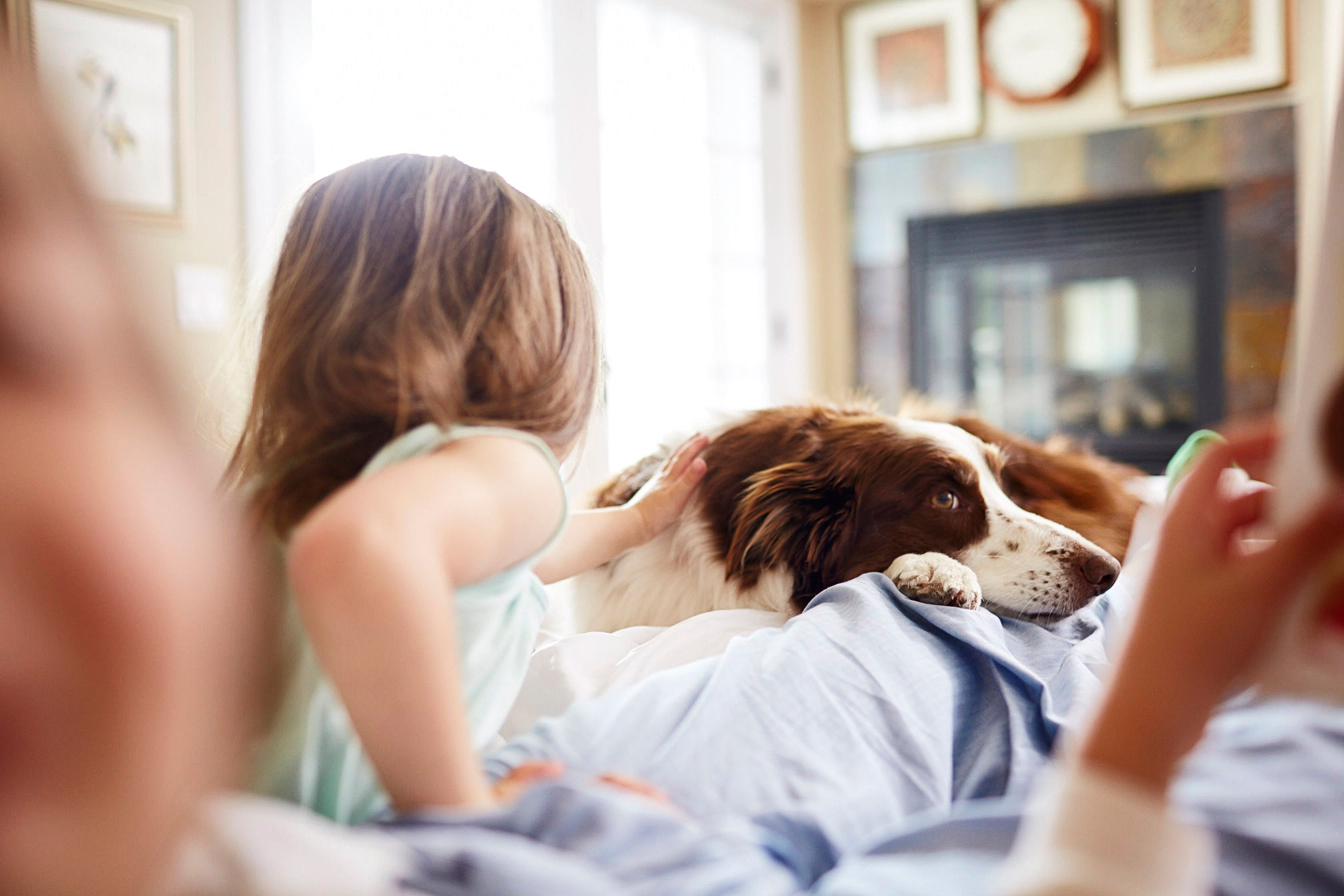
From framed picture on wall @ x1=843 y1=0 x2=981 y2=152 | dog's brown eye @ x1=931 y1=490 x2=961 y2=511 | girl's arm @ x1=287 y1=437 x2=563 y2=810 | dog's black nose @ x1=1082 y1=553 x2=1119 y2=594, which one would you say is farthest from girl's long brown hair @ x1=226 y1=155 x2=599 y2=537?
framed picture on wall @ x1=843 y1=0 x2=981 y2=152

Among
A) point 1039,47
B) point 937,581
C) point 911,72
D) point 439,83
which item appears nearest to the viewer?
point 937,581

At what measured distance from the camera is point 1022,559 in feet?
3.49

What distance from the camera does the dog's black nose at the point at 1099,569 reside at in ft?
3.42

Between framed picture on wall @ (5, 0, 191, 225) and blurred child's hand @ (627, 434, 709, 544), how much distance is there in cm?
166

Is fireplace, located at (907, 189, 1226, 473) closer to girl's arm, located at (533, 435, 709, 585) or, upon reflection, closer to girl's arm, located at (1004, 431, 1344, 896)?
Answer: girl's arm, located at (533, 435, 709, 585)

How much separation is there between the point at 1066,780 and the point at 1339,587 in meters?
0.13

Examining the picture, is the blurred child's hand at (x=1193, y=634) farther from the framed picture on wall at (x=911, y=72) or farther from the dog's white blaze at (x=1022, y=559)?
the framed picture on wall at (x=911, y=72)

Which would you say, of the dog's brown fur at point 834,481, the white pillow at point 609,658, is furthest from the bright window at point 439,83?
the white pillow at point 609,658

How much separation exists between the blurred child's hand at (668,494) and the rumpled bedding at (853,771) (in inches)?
8.9

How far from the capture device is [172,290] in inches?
94.4

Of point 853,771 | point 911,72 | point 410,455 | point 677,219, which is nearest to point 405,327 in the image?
point 410,455

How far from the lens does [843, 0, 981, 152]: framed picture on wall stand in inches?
167

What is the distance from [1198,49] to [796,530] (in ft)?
11.8

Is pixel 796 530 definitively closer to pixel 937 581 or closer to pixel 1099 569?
pixel 937 581
